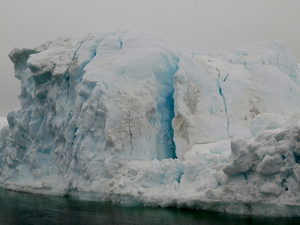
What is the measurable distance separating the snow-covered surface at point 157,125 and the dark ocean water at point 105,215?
0.43 m

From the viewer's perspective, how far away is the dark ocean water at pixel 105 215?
7891mm

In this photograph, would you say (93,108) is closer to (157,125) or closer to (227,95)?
(157,125)

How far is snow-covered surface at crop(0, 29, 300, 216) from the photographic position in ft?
28.2

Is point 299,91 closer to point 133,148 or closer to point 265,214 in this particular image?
point 133,148

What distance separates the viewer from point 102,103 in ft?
40.9

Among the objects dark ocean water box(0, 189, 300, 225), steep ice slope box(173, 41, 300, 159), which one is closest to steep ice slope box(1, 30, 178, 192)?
steep ice slope box(173, 41, 300, 159)

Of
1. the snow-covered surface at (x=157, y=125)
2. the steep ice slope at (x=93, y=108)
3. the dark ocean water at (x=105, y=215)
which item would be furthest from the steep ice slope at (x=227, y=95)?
the dark ocean water at (x=105, y=215)

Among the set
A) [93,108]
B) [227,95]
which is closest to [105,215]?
[93,108]

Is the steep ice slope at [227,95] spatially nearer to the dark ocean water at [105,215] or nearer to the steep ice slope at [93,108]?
the steep ice slope at [93,108]

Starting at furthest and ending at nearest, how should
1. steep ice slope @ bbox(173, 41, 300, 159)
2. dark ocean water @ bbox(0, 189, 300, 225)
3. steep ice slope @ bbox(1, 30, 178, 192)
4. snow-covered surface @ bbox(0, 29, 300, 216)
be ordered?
steep ice slope @ bbox(173, 41, 300, 159)
steep ice slope @ bbox(1, 30, 178, 192)
snow-covered surface @ bbox(0, 29, 300, 216)
dark ocean water @ bbox(0, 189, 300, 225)

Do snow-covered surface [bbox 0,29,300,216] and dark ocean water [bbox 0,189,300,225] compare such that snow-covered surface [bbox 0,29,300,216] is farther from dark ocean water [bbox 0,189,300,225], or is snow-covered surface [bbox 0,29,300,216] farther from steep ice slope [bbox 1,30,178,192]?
dark ocean water [bbox 0,189,300,225]

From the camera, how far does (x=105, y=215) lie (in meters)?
8.95

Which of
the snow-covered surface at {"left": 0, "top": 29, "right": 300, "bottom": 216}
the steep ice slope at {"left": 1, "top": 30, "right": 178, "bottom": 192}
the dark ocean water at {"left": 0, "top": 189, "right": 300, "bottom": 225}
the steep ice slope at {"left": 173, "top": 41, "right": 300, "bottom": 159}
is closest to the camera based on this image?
the dark ocean water at {"left": 0, "top": 189, "right": 300, "bottom": 225}

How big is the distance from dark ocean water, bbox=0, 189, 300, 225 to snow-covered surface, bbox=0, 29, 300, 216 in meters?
0.43
